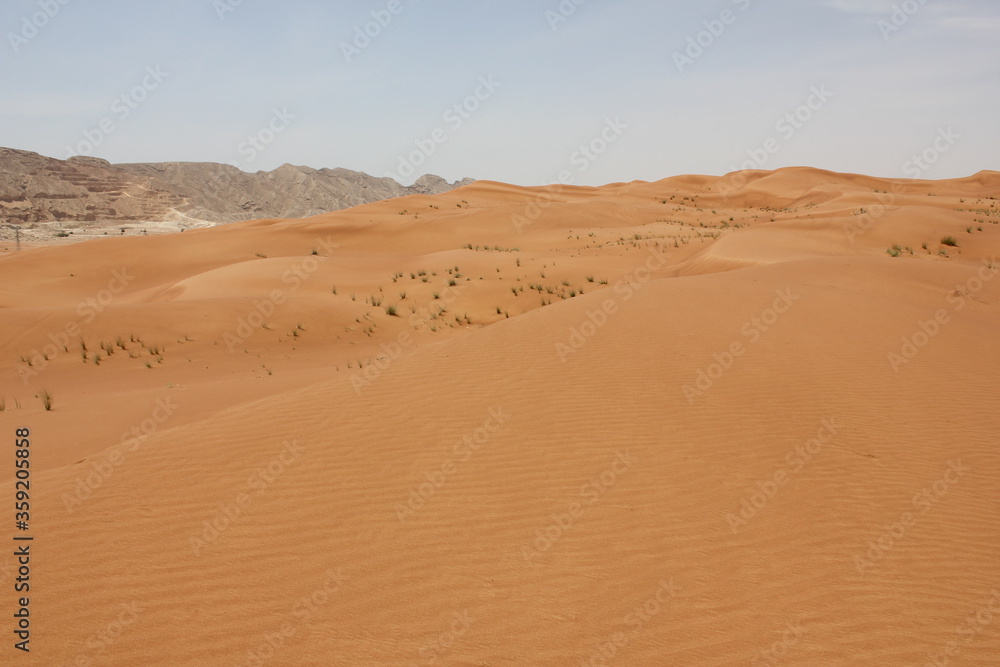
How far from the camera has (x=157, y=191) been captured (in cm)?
6625

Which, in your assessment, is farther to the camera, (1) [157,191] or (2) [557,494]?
(1) [157,191]

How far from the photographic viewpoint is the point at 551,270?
867 inches

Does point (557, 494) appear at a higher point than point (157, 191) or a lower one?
lower

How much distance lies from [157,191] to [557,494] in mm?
71767

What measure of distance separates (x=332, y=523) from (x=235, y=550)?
0.63 meters

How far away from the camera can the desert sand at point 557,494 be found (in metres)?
3.60

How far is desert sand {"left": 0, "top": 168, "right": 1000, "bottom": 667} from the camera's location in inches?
142

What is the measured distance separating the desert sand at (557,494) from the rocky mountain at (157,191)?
182 ft

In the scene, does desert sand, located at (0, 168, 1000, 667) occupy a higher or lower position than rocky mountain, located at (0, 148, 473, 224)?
lower

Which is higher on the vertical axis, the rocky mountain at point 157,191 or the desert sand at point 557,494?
the rocky mountain at point 157,191

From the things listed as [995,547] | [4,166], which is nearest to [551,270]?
[995,547]

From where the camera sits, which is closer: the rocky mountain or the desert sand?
the desert sand

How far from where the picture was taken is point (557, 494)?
16.4 feet

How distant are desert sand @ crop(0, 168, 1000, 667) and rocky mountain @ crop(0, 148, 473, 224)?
5550 centimetres
